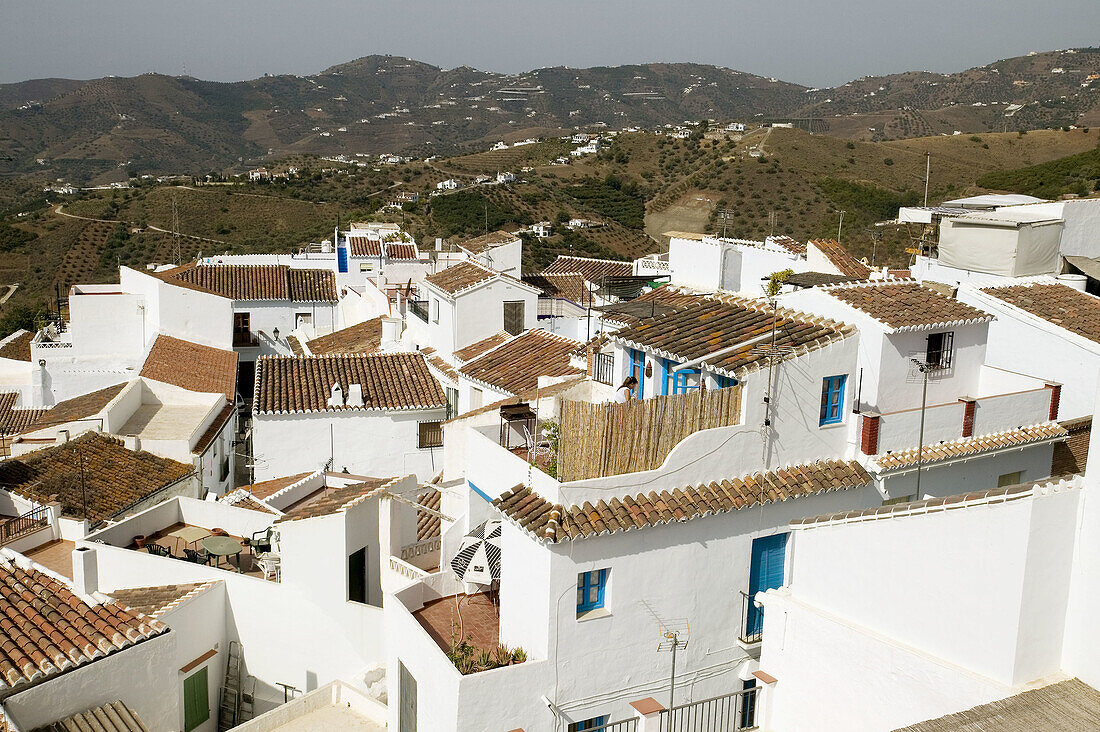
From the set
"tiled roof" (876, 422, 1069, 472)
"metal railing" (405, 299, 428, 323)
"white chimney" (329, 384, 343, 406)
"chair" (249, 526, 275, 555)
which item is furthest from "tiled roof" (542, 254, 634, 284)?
"tiled roof" (876, 422, 1069, 472)

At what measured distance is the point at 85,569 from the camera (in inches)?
635

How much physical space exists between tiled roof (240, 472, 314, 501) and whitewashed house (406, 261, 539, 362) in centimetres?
518

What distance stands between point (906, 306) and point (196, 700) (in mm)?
12753

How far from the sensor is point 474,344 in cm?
2467

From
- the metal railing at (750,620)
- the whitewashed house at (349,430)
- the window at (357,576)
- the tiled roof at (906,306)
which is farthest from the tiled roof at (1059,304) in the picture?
the whitewashed house at (349,430)

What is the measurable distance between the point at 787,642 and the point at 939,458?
4513mm

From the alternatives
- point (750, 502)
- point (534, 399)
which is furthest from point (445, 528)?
point (750, 502)

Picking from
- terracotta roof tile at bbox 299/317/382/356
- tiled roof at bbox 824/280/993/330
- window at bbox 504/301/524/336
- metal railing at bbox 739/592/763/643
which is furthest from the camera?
terracotta roof tile at bbox 299/317/382/356

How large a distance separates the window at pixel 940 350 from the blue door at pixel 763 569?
396 centimetres

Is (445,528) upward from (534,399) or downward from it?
downward

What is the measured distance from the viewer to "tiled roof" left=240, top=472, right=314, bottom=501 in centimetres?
2078

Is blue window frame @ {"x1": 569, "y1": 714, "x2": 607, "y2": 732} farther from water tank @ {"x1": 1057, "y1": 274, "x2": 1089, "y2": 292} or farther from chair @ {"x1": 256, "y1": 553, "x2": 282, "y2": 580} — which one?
water tank @ {"x1": 1057, "y1": 274, "x2": 1089, "y2": 292}

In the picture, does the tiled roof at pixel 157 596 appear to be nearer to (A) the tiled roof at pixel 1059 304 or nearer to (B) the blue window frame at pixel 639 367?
(B) the blue window frame at pixel 639 367

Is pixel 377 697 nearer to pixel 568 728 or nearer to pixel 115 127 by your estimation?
pixel 568 728
